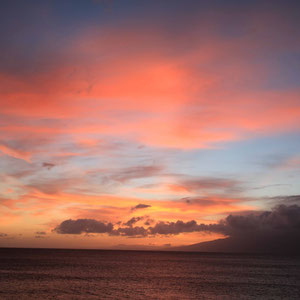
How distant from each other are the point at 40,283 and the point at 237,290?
143 ft

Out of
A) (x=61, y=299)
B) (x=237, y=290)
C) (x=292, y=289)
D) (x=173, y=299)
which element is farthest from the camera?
(x=292, y=289)

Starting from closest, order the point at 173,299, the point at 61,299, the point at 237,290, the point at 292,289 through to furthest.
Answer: the point at 61,299, the point at 173,299, the point at 237,290, the point at 292,289

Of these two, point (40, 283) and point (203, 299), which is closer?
point (203, 299)

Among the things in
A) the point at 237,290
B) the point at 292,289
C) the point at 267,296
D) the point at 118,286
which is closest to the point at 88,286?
the point at 118,286

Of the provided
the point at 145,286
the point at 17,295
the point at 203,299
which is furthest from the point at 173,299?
the point at 17,295

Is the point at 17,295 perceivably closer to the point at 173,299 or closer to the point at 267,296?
the point at 173,299

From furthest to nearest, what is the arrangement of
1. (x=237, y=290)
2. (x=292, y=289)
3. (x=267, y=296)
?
(x=292, y=289) → (x=237, y=290) → (x=267, y=296)

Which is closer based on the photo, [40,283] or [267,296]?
[267,296]

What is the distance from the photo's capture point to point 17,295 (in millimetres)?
62281

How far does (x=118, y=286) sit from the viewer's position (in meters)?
79.1

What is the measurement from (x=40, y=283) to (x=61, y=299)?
22.3m

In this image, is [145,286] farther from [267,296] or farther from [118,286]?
[267,296]

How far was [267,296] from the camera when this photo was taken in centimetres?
6956

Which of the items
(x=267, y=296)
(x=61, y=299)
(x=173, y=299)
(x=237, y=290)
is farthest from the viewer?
(x=237, y=290)
